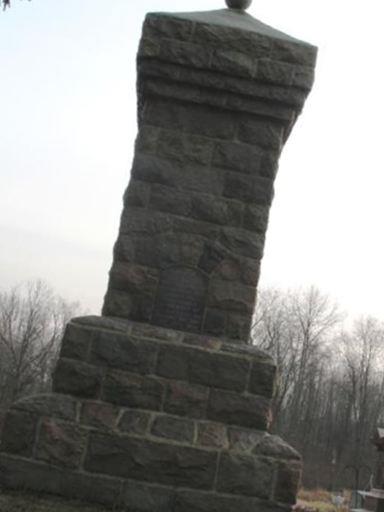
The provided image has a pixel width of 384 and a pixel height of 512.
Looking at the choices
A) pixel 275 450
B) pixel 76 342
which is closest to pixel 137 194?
pixel 76 342

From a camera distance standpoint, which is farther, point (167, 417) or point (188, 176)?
point (188, 176)

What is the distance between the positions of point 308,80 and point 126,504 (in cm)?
328

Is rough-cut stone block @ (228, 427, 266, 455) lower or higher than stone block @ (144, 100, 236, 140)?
lower

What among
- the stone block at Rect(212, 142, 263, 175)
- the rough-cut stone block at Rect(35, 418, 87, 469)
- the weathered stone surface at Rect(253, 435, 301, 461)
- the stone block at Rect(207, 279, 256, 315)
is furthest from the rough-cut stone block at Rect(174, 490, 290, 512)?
the stone block at Rect(212, 142, 263, 175)

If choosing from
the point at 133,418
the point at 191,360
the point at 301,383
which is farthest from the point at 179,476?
Answer: the point at 301,383

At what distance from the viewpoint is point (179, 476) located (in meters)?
4.15

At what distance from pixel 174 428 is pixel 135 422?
26cm

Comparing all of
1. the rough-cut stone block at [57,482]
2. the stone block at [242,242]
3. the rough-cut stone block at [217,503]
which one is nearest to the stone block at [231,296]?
the stone block at [242,242]

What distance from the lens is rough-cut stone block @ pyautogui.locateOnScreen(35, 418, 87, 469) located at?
4.15 meters

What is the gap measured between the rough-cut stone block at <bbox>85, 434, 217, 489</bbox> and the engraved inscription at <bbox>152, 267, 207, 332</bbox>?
88cm

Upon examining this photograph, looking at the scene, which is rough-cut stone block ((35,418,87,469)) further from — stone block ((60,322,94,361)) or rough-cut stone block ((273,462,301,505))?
rough-cut stone block ((273,462,301,505))

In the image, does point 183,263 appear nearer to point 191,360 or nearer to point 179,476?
point 191,360

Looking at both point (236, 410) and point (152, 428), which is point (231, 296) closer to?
point (236, 410)

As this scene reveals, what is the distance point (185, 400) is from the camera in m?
4.36
